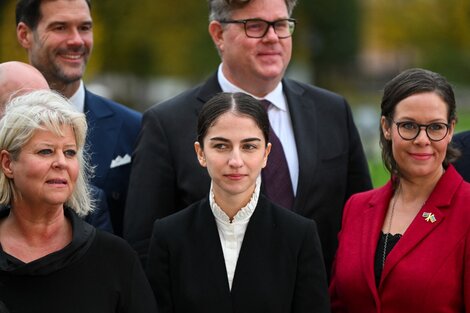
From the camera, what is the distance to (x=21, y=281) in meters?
4.05

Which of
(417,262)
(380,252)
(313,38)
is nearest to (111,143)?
(380,252)

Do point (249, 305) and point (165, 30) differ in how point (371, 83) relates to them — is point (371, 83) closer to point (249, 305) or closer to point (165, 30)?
point (165, 30)

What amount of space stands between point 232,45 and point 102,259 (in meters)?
1.79

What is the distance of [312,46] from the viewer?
43.0m

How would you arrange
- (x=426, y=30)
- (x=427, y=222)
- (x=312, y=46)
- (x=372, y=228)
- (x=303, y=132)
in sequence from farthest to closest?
(x=426, y=30)
(x=312, y=46)
(x=303, y=132)
(x=372, y=228)
(x=427, y=222)

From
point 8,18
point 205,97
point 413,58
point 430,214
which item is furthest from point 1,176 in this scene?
point 413,58

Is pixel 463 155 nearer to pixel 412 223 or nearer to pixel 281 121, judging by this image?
pixel 412 223

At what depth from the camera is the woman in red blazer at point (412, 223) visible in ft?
14.6

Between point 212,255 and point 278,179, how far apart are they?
0.99 m

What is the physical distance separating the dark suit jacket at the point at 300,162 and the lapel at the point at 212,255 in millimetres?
628

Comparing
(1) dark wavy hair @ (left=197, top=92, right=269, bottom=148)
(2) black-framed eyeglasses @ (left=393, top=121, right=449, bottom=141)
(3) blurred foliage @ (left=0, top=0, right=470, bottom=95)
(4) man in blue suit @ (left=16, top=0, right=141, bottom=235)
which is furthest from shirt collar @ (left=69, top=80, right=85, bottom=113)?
(3) blurred foliage @ (left=0, top=0, right=470, bottom=95)

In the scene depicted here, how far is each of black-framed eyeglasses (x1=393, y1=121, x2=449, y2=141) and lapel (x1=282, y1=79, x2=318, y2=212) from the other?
0.83 metres

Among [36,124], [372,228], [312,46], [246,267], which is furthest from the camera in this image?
[312,46]

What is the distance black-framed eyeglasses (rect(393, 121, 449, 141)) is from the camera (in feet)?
15.2
